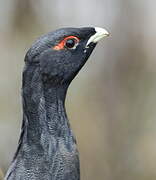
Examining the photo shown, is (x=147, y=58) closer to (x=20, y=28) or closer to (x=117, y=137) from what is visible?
(x=117, y=137)

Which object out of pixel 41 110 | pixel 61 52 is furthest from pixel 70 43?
pixel 41 110

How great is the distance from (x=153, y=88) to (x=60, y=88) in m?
6.40

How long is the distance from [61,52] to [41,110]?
1.26ft

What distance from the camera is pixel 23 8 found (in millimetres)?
11508

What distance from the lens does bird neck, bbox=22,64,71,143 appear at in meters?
4.59

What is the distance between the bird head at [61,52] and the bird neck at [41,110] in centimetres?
6

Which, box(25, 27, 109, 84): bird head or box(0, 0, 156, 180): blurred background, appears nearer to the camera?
box(25, 27, 109, 84): bird head

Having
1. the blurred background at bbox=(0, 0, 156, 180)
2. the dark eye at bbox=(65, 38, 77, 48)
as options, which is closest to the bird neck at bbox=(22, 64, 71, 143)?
the dark eye at bbox=(65, 38, 77, 48)

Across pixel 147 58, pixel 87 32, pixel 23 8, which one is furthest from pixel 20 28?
pixel 87 32

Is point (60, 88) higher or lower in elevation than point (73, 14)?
higher

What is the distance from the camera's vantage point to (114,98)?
10.7 metres

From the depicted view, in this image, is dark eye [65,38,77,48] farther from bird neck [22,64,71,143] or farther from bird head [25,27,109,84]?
bird neck [22,64,71,143]

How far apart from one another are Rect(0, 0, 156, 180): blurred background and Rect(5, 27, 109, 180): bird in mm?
5529

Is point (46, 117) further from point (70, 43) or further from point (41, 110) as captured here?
point (70, 43)
